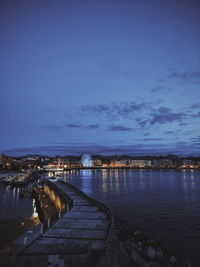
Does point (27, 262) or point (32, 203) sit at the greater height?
point (27, 262)

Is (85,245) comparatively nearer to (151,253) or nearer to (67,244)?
(67,244)

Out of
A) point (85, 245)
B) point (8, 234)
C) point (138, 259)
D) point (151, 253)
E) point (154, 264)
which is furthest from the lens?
point (8, 234)

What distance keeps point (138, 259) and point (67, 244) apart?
571cm

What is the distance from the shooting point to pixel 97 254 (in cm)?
1254

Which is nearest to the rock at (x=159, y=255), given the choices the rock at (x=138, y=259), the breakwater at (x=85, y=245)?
the breakwater at (x=85, y=245)

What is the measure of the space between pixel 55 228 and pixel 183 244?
13052 mm

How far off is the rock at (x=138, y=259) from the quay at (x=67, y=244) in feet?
6.60

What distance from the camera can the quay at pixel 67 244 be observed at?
12.0m

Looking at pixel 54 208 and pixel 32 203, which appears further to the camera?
pixel 32 203

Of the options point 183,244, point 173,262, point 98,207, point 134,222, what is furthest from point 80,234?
point 134,222

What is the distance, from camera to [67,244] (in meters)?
13.8

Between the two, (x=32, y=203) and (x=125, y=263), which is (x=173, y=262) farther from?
(x=32, y=203)

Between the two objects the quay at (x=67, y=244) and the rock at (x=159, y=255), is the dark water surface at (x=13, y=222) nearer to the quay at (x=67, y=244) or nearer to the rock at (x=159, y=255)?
the quay at (x=67, y=244)

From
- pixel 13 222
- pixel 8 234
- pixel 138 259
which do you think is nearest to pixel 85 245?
pixel 138 259
